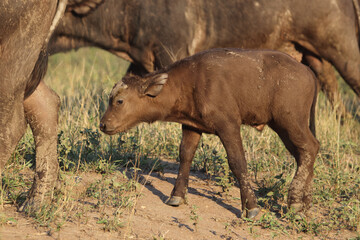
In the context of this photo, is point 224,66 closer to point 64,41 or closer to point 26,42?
point 26,42

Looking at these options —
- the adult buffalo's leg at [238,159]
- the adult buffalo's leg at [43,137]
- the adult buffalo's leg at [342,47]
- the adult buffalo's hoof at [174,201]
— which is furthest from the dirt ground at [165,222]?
the adult buffalo's leg at [342,47]

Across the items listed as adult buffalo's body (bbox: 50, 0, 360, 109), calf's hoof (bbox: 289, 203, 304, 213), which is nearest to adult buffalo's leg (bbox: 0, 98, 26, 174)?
calf's hoof (bbox: 289, 203, 304, 213)

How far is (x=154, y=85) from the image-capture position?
4.47m

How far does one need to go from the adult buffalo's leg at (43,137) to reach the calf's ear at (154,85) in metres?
0.71

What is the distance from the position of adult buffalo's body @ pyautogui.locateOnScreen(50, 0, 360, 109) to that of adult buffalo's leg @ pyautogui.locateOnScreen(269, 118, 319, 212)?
2780 mm

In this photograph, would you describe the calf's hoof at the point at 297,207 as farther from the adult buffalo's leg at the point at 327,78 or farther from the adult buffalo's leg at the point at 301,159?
the adult buffalo's leg at the point at 327,78

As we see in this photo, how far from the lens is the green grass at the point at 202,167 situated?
14.1ft

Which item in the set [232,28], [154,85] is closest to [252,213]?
[154,85]

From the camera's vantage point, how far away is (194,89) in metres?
4.48

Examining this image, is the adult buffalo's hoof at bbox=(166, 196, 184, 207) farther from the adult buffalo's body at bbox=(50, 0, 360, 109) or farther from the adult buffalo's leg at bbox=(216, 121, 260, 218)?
the adult buffalo's body at bbox=(50, 0, 360, 109)

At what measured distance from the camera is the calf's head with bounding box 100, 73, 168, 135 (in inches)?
176

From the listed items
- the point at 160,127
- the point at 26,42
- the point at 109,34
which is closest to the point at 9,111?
the point at 26,42

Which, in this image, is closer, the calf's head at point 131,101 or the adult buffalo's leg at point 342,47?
the calf's head at point 131,101

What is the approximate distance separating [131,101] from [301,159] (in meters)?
1.40
